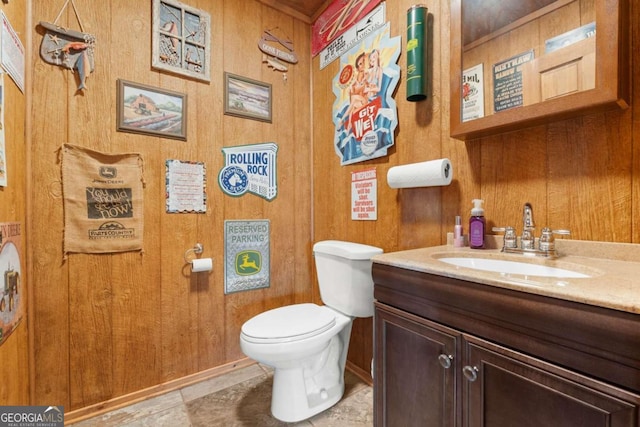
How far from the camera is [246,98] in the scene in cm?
177

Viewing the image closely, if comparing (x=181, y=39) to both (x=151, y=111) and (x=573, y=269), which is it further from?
(x=573, y=269)

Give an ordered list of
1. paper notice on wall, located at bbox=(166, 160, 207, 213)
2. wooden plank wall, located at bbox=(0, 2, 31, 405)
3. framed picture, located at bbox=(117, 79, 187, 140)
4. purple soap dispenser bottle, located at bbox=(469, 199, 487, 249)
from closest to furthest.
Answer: wooden plank wall, located at bbox=(0, 2, 31, 405)
purple soap dispenser bottle, located at bbox=(469, 199, 487, 249)
framed picture, located at bbox=(117, 79, 187, 140)
paper notice on wall, located at bbox=(166, 160, 207, 213)

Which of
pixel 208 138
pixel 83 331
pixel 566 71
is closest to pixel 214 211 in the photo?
pixel 208 138

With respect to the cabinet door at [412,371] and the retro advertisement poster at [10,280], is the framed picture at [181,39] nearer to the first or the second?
the retro advertisement poster at [10,280]

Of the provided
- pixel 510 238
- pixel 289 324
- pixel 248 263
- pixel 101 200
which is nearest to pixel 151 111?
pixel 101 200

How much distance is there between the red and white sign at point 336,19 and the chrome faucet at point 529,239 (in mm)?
1340

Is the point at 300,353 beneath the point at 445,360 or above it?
beneath

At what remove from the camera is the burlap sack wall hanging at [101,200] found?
4.31 ft

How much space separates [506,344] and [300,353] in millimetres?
795

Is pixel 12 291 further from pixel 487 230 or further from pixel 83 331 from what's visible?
pixel 487 230

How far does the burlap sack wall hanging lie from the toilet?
79 centimetres

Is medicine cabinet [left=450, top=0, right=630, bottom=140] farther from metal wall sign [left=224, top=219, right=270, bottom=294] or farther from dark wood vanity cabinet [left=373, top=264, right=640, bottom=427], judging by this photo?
metal wall sign [left=224, top=219, right=270, bottom=294]

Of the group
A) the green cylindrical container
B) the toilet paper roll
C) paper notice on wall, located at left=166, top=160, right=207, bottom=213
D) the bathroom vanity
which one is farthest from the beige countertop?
paper notice on wall, located at left=166, top=160, right=207, bottom=213

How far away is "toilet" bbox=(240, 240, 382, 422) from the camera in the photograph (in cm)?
117
